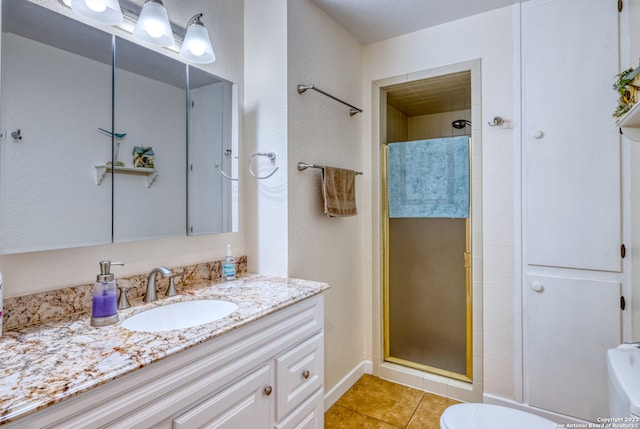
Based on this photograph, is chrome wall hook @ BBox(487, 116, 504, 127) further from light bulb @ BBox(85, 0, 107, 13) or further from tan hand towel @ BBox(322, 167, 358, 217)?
light bulb @ BBox(85, 0, 107, 13)

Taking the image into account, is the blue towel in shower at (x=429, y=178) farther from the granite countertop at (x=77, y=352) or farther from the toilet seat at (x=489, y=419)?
the granite countertop at (x=77, y=352)

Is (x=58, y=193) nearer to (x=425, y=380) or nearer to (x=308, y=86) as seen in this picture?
(x=308, y=86)

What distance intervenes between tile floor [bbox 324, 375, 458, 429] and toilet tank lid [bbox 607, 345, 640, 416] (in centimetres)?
105

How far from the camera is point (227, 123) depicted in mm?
1775

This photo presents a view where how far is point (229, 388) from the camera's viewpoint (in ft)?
3.50

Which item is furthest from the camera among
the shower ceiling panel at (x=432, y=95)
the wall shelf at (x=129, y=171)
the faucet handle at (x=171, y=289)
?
the shower ceiling panel at (x=432, y=95)

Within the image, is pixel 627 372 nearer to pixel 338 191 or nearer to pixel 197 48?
pixel 338 191

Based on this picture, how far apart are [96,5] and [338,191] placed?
1.35 meters

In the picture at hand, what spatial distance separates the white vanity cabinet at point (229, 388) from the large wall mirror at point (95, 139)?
0.60m

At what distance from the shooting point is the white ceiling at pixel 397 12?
195cm

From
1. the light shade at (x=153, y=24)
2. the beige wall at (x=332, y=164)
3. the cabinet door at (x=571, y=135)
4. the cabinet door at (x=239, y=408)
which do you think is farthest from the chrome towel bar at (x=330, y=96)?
the cabinet door at (x=239, y=408)

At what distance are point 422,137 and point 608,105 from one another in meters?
1.55

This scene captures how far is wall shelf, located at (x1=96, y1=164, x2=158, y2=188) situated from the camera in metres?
1.23

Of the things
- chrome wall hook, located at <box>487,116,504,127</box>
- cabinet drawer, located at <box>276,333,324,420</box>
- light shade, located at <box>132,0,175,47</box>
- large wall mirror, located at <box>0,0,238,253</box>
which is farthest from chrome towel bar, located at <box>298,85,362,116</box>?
cabinet drawer, located at <box>276,333,324,420</box>
